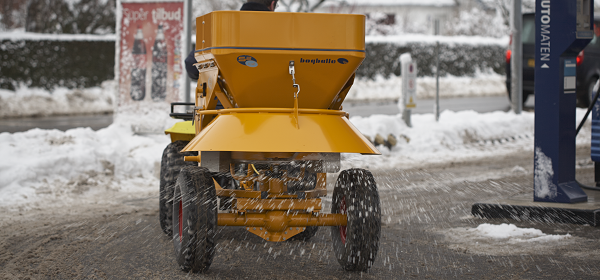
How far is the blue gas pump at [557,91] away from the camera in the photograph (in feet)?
19.0

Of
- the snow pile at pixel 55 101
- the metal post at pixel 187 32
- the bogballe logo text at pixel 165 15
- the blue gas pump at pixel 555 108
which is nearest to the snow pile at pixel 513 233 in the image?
the blue gas pump at pixel 555 108

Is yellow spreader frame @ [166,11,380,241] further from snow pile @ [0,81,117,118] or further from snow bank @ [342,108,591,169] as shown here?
snow pile @ [0,81,117,118]

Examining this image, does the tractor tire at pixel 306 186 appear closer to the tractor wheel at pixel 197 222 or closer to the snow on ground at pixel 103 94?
the tractor wheel at pixel 197 222

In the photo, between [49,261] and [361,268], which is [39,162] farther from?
[361,268]

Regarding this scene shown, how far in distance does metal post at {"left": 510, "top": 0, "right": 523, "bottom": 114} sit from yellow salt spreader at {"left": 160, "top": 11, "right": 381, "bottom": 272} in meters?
10.7

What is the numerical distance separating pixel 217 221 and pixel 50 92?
1849cm

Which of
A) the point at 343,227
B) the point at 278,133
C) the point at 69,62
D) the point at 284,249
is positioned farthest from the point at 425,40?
the point at 278,133

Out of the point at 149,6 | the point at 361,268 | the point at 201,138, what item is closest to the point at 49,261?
the point at 201,138

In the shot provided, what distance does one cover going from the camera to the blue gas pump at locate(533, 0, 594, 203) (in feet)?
19.0

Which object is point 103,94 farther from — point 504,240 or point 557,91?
point 504,240

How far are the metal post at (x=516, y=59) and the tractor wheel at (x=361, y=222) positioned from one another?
10.9 meters

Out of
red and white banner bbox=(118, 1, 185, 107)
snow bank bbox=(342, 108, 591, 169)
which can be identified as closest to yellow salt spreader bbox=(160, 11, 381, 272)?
snow bank bbox=(342, 108, 591, 169)

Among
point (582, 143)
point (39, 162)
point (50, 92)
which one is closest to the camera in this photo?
point (39, 162)

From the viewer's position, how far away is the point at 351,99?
76.2 ft
